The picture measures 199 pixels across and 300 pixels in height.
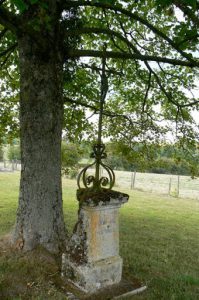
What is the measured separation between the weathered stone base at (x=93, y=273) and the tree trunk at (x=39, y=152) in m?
0.79

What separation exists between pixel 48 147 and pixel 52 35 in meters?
1.94

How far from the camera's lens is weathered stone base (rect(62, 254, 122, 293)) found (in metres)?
4.70

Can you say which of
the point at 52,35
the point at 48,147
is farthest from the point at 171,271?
the point at 52,35

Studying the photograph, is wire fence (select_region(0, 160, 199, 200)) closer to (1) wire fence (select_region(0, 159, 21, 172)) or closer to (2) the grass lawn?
(2) the grass lawn

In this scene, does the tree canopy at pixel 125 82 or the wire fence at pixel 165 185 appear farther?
the wire fence at pixel 165 185

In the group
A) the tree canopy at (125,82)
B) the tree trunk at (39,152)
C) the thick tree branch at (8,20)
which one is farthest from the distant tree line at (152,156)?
the thick tree branch at (8,20)

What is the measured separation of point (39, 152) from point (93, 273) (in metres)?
2.18

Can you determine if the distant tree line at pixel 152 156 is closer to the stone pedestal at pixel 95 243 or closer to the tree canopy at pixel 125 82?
the tree canopy at pixel 125 82

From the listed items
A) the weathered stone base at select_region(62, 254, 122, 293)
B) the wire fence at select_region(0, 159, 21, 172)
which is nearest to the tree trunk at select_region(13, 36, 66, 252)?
the weathered stone base at select_region(62, 254, 122, 293)

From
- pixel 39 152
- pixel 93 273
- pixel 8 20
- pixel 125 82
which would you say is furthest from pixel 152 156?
pixel 8 20

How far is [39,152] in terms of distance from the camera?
5.64m

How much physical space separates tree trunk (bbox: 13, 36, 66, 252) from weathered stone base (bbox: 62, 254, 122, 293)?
0.79 meters

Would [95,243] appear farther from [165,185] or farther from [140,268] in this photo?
[165,185]

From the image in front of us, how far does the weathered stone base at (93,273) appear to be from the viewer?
4.70 meters
